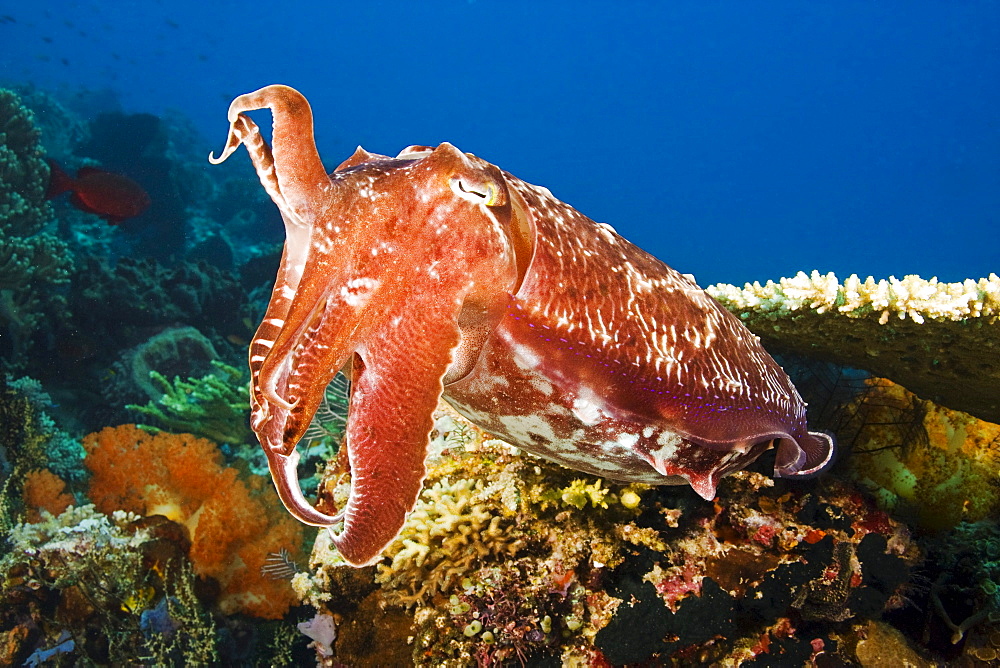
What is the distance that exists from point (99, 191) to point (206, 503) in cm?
849

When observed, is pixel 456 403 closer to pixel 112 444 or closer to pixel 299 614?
pixel 299 614

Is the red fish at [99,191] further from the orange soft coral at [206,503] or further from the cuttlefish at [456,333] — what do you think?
the cuttlefish at [456,333]


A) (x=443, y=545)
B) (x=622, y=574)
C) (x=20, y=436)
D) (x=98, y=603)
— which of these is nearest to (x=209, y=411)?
(x=20, y=436)

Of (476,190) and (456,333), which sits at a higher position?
(476,190)

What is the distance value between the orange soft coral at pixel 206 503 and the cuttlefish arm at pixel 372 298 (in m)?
4.44

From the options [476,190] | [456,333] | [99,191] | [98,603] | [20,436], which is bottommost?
[98,603]

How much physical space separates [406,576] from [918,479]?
329cm

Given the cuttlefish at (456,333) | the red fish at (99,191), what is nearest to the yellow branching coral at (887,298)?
the cuttlefish at (456,333)

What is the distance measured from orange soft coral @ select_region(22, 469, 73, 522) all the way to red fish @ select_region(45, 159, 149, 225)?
6.80 metres

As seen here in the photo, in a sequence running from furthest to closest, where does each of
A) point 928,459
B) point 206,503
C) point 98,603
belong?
point 206,503 < point 98,603 < point 928,459

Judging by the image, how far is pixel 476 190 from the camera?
4.91ft

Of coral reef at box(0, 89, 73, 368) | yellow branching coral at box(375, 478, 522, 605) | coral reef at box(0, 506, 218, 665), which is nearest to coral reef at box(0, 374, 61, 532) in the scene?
coral reef at box(0, 506, 218, 665)

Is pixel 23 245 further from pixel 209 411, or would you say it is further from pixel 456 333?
pixel 456 333

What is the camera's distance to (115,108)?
1415 inches
